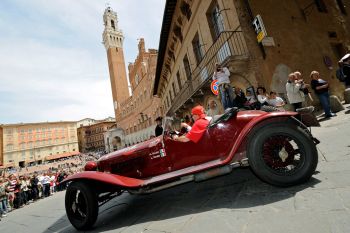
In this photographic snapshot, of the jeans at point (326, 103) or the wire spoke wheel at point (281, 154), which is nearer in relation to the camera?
the wire spoke wheel at point (281, 154)

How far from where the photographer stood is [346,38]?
12.9 metres

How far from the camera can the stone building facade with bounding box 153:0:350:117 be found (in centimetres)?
867

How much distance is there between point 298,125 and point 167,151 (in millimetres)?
1896

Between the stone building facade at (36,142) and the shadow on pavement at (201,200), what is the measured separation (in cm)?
8100

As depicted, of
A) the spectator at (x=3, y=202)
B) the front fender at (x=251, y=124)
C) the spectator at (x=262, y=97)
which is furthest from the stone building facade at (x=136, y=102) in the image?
the front fender at (x=251, y=124)

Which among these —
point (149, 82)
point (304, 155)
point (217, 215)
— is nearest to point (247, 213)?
point (217, 215)

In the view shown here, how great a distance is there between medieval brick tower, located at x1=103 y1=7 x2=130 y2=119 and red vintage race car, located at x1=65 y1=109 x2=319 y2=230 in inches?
2270

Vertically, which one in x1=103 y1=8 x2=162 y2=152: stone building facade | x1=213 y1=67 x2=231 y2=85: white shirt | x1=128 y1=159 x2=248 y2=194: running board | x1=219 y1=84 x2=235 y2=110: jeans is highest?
x1=103 y1=8 x2=162 y2=152: stone building facade

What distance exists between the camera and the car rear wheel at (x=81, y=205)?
342cm

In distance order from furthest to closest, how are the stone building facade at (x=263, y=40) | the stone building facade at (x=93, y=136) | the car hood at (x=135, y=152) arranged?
the stone building facade at (x=93, y=136), the stone building facade at (x=263, y=40), the car hood at (x=135, y=152)

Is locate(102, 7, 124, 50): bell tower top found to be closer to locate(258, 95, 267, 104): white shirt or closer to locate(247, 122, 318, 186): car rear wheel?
locate(258, 95, 267, 104): white shirt

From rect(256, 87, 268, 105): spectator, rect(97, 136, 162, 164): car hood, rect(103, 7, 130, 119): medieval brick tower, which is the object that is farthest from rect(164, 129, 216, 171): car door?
rect(103, 7, 130, 119): medieval brick tower

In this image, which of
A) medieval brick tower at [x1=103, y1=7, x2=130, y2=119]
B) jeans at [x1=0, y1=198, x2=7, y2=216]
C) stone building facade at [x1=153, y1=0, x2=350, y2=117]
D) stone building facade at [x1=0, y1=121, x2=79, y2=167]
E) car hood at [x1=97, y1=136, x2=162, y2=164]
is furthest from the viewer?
stone building facade at [x1=0, y1=121, x2=79, y2=167]

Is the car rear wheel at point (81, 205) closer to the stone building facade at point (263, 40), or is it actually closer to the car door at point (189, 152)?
the car door at point (189, 152)
